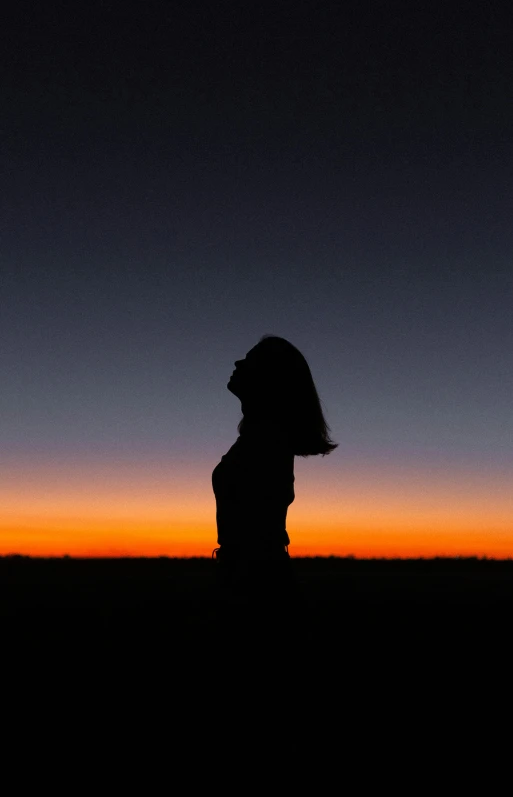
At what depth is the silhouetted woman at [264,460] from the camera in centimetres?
357

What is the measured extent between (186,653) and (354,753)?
4.02 meters

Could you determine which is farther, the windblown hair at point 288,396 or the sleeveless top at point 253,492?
the windblown hair at point 288,396

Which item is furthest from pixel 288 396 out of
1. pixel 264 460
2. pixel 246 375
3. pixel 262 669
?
pixel 262 669

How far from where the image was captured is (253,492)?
142 inches

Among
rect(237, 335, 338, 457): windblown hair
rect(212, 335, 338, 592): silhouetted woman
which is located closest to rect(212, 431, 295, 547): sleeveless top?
rect(212, 335, 338, 592): silhouetted woman

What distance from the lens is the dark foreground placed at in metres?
3.70

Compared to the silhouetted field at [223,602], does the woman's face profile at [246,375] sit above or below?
above

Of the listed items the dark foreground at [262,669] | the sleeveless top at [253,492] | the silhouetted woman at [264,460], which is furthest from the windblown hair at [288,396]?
the dark foreground at [262,669]

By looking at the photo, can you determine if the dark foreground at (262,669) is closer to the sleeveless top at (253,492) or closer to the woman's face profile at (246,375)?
the sleeveless top at (253,492)

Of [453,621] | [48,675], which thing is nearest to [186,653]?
[48,675]

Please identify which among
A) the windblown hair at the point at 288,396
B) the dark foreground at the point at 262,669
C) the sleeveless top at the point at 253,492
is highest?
the windblown hair at the point at 288,396

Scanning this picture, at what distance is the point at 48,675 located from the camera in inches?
314

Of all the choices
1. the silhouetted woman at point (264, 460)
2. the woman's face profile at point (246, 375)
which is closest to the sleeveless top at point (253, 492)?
the silhouetted woman at point (264, 460)

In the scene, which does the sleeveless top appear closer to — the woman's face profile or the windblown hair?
the windblown hair
